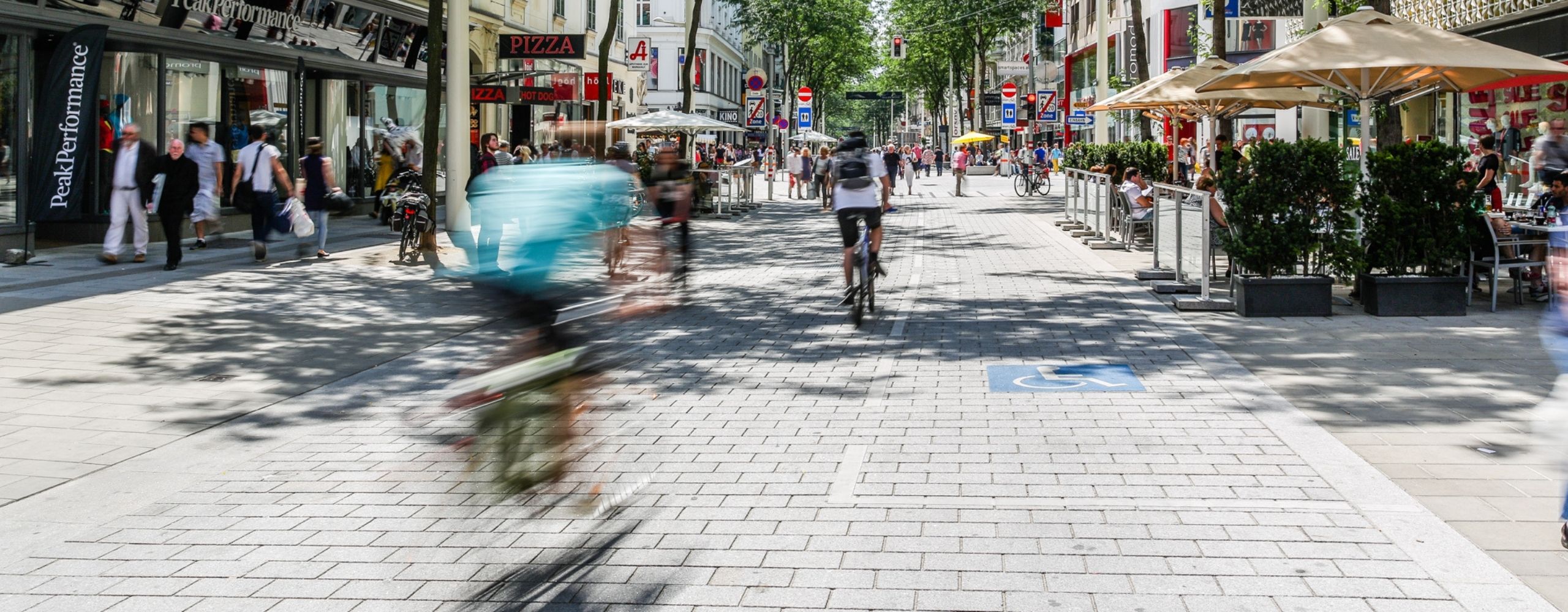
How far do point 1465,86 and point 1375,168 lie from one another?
2629mm

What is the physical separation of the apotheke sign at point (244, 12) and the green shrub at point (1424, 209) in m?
16.0

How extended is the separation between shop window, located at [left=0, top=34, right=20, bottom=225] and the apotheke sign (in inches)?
130

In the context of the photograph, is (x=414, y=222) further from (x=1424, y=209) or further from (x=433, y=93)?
(x=1424, y=209)

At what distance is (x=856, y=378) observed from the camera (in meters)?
8.98

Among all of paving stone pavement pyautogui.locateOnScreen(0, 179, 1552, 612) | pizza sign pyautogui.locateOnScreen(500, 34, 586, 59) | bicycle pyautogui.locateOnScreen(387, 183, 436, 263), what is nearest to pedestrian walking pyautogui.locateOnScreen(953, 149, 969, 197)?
pizza sign pyautogui.locateOnScreen(500, 34, 586, 59)

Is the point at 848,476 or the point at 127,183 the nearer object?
the point at 848,476

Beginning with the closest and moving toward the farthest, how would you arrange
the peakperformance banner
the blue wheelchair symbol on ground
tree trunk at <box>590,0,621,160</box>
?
1. the blue wheelchair symbol on ground
2. the peakperformance banner
3. tree trunk at <box>590,0,621,160</box>

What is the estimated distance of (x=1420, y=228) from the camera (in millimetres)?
11688

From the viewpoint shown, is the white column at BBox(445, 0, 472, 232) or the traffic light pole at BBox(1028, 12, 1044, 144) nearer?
the white column at BBox(445, 0, 472, 232)

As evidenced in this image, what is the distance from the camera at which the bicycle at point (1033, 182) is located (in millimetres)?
42875

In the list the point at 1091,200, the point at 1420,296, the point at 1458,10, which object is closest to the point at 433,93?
the point at 1091,200

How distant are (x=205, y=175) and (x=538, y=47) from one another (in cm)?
1242

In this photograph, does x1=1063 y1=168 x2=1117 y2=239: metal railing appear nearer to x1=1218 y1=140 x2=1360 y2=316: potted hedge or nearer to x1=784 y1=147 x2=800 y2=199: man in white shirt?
x1=1218 y1=140 x2=1360 y2=316: potted hedge

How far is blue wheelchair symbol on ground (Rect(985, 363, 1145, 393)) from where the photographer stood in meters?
8.43
